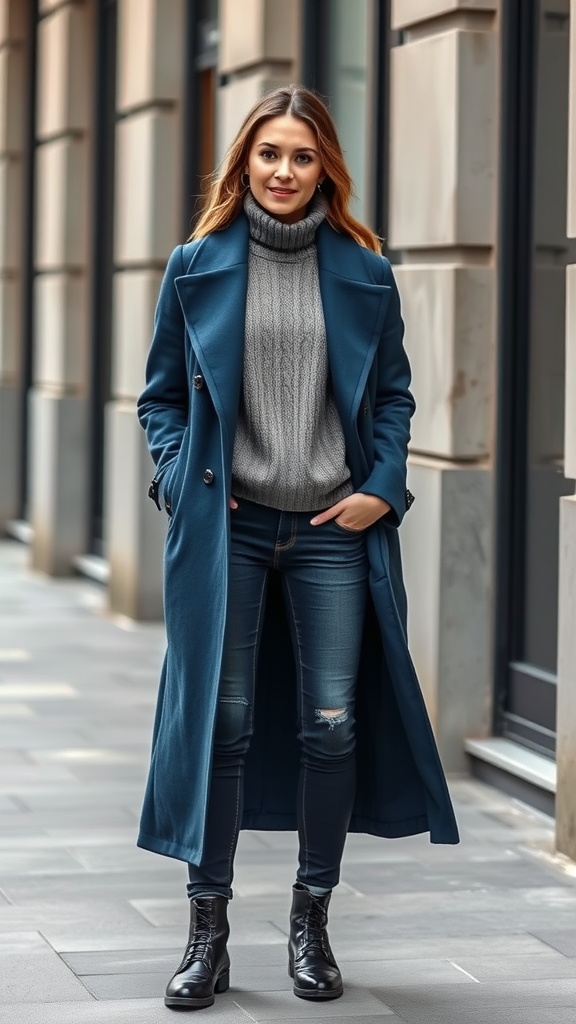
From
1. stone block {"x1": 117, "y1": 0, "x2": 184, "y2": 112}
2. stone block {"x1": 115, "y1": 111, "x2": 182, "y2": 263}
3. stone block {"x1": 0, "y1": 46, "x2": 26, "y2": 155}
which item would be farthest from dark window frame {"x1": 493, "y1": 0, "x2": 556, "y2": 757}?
stone block {"x1": 0, "y1": 46, "x2": 26, "y2": 155}

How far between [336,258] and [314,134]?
0.84 ft

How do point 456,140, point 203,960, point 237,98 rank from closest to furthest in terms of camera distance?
point 203,960 < point 456,140 < point 237,98

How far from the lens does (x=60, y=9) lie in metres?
12.4

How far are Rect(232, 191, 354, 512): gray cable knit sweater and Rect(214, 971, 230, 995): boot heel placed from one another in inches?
39.2

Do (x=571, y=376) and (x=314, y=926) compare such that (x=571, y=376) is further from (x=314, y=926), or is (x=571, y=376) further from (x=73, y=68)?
(x=73, y=68)

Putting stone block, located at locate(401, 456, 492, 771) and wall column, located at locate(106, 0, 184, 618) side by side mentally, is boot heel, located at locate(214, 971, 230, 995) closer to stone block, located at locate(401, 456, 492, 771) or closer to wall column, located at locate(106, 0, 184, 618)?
stone block, located at locate(401, 456, 492, 771)

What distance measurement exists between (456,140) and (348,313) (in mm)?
2437

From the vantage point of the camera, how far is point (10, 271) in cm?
1493

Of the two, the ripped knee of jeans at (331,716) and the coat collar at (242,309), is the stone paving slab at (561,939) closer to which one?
the ripped knee of jeans at (331,716)

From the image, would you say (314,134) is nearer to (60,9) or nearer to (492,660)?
(492,660)

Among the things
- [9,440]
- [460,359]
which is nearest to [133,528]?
[460,359]

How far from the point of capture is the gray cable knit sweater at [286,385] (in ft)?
13.1

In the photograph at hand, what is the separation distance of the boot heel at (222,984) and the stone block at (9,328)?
10978 mm

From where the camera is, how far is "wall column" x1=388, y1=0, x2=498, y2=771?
20.9 feet
